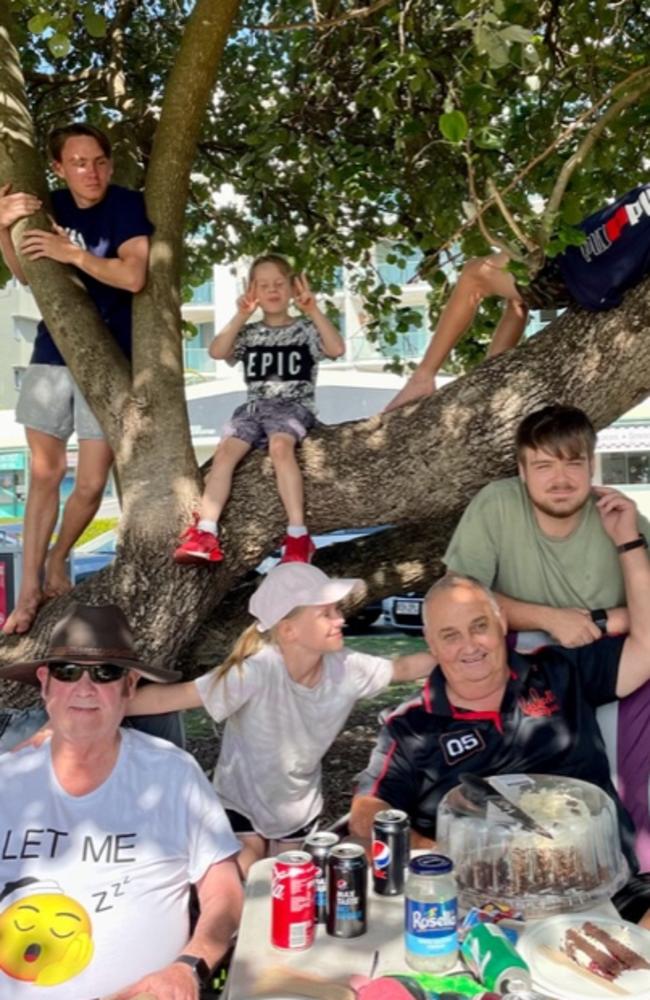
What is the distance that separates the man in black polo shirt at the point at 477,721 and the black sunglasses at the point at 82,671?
87 centimetres

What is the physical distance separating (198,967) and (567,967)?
39.4 inches

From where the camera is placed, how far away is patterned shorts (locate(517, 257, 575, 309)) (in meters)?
4.16

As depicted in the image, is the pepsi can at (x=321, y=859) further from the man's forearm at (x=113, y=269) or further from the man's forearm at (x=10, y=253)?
the man's forearm at (x=10, y=253)

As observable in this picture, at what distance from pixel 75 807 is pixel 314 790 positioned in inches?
44.2

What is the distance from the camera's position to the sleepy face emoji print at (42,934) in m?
2.78

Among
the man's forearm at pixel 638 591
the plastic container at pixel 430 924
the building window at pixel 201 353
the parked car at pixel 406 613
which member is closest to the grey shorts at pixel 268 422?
the man's forearm at pixel 638 591

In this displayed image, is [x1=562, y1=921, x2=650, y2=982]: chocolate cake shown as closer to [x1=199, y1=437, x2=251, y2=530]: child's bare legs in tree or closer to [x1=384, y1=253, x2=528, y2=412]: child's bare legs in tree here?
[x1=199, y1=437, x2=251, y2=530]: child's bare legs in tree

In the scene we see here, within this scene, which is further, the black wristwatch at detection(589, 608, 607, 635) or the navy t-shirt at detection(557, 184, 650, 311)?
the navy t-shirt at detection(557, 184, 650, 311)

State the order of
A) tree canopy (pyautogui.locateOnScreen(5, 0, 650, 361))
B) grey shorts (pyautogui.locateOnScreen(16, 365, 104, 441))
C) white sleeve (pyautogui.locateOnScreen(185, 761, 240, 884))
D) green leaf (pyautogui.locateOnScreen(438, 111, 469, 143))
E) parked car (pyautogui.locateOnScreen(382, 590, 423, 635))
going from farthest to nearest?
parked car (pyautogui.locateOnScreen(382, 590, 423, 635)), tree canopy (pyautogui.locateOnScreen(5, 0, 650, 361)), grey shorts (pyautogui.locateOnScreen(16, 365, 104, 441)), green leaf (pyautogui.locateOnScreen(438, 111, 469, 143)), white sleeve (pyautogui.locateOnScreen(185, 761, 240, 884))

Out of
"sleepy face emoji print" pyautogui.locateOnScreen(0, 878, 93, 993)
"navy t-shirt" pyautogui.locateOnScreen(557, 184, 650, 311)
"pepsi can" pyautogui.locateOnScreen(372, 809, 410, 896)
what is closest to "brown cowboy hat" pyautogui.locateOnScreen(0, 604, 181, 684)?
"sleepy face emoji print" pyautogui.locateOnScreen(0, 878, 93, 993)

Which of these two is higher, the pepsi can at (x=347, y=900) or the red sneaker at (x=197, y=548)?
the red sneaker at (x=197, y=548)

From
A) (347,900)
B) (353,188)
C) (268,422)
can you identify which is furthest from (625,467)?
(347,900)

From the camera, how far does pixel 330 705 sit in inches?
147

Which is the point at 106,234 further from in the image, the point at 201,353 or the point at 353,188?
the point at 201,353
